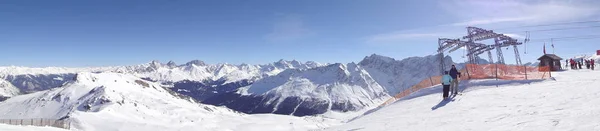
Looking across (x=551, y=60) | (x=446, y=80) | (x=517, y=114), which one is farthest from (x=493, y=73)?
(x=551, y=60)

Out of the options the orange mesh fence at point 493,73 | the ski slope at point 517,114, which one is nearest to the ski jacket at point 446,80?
the ski slope at point 517,114

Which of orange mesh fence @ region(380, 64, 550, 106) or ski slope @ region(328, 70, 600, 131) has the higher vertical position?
orange mesh fence @ region(380, 64, 550, 106)

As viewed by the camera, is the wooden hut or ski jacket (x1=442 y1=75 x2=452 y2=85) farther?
the wooden hut

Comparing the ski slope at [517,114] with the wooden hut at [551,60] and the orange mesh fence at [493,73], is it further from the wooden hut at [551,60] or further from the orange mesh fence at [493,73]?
the wooden hut at [551,60]

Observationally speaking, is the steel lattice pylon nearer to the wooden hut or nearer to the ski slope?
the wooden hut

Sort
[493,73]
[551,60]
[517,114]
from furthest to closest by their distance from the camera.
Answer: [551,60] < [493,73] < [517,114]

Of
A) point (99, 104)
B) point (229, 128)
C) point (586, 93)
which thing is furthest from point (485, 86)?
point (99, 104)

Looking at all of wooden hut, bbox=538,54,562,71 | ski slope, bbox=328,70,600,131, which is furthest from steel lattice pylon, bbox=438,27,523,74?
ski slope, bbox=328,70,600,131

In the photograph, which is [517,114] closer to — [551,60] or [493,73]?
[493,73]

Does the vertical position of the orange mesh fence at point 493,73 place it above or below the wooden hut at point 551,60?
below

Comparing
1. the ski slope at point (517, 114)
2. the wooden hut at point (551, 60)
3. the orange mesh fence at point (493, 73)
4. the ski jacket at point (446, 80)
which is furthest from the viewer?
the wooden hut at point (551, 60)

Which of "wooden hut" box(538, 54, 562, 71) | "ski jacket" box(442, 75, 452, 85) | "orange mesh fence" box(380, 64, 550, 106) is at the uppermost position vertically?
"wooden hut" box(538, 54, 562, 71)
